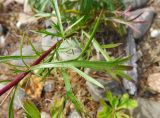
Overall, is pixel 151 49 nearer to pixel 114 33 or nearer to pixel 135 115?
pixel 114 33

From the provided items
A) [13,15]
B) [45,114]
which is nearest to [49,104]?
[45,114]

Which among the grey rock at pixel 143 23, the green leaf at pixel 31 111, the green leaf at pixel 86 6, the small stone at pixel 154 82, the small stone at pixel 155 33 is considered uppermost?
the green leaf at pixel 86 6

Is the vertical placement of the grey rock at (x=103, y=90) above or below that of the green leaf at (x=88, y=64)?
below

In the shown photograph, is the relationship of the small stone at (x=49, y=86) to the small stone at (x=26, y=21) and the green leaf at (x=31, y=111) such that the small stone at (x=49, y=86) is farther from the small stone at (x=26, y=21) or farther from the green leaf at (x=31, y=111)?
the green leaf at (x=31, y=111)

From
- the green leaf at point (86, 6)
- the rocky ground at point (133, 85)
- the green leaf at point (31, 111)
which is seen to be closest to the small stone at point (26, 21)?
the rocky ground at point (133, 85)

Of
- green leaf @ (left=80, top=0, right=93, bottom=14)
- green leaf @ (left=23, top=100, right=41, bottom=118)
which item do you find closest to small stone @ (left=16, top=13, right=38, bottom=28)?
green leaf @ (left=80, top=0, right=93, bottom=14)

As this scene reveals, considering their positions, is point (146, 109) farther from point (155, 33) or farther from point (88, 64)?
point (88, 64)

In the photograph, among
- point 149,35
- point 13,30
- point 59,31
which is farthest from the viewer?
point 13,30
